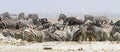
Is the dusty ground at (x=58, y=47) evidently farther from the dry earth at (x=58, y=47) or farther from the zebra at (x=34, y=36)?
the zebra at (x=34, y=36)

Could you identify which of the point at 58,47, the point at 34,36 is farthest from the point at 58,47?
the point at 34,36

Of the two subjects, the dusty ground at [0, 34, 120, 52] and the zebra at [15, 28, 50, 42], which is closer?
the dusty ground at [0, 34, 120, 52]

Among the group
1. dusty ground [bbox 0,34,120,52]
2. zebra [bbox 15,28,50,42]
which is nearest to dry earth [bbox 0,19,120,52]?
dusty ground [bbox 0,34,120,52]

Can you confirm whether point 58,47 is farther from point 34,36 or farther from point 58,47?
point 34,36

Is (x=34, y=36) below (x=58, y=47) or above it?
above

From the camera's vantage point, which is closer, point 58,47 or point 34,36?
point 58,47

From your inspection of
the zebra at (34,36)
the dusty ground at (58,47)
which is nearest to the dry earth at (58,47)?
the dusty ground at (58,47)

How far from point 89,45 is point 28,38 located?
4607 mm

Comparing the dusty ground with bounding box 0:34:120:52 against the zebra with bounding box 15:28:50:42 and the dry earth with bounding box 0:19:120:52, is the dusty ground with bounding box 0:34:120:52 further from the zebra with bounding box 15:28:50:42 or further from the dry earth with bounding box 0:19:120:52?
the zebra with bounding box 15:28:50:42

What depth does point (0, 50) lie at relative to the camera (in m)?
20.4

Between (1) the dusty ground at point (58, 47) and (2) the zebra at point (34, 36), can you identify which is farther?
(2) the zebra at point (34, 36)

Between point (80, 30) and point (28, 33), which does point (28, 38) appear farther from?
point (80, 30)

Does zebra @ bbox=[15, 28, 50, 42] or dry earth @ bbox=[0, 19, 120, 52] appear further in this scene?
zebra @ bbox=[15, 28, 50, 42]

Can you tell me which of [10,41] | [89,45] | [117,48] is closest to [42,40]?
[10,41]
